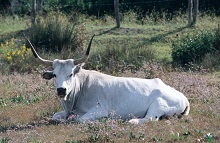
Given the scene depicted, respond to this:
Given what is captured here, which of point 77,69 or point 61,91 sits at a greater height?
point 77,69

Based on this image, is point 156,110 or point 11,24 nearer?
point 156,110

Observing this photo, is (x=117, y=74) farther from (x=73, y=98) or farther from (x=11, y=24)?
(x=11, y=24)

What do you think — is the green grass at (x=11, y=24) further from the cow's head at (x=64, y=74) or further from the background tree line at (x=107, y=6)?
the cow's head at (x=64, y=74)

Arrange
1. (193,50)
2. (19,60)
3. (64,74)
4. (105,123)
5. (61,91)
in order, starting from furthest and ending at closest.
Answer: (193,50), (19,60), (64,74), (61,91), (105,123)

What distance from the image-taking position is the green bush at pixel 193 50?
699 inches

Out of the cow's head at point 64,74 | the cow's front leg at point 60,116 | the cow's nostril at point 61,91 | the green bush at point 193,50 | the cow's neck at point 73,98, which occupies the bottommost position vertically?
the green bush at point 193,50

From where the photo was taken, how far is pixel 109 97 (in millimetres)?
10352

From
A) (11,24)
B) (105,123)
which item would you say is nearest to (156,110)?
(105,123)

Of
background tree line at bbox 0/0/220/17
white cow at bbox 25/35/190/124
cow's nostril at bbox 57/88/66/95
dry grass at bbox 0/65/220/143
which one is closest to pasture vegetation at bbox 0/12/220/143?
dry grass at bbox 0/65/220/143

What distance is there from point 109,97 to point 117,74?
191 inches

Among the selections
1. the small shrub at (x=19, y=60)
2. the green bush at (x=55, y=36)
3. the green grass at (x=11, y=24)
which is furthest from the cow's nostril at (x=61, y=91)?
the green grass at (x=11, y=24)

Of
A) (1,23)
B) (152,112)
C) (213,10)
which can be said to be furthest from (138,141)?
(213,10)

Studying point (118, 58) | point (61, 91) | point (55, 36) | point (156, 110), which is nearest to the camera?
point (61, 91)

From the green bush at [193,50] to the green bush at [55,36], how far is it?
3361mm
